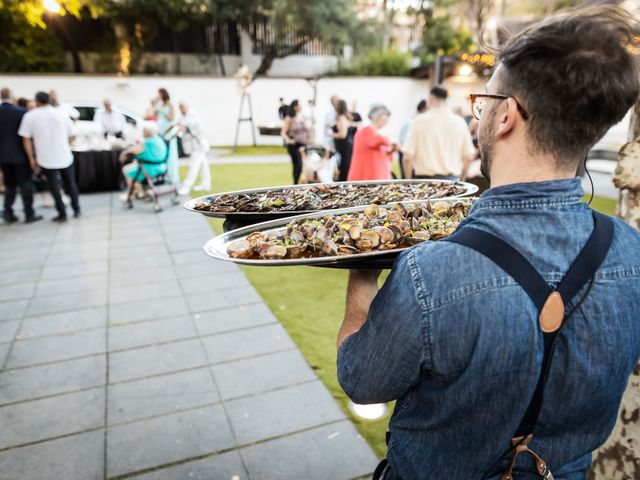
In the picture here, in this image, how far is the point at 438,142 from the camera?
5.36m

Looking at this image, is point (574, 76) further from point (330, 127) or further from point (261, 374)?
point (330, 127)

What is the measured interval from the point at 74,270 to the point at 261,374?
11.1ft

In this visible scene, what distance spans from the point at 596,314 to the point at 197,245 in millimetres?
6013

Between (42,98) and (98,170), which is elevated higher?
(42,98)

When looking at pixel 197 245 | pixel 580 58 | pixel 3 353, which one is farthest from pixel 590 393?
pixel 197 245

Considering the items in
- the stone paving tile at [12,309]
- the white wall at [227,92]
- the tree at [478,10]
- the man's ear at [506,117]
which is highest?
the tree at [478,10]

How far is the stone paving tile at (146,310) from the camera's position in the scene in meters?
4.26

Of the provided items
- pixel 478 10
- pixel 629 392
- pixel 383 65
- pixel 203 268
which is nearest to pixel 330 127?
pixel 203 268

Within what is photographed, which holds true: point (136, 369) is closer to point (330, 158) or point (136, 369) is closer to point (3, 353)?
point (3, 353)

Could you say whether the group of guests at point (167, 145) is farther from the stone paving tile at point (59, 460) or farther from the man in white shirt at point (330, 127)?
the stone paving tile at point (59, 460)

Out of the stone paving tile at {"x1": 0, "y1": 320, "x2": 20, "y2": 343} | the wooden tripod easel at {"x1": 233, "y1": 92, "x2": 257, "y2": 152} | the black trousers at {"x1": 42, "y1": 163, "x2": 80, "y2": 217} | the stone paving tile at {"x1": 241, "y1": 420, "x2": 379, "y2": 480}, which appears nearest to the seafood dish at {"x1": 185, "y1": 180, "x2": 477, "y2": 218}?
the stone paving tile at {"x1": 241, "y1": 420, "x2": 379, "y2": 480}

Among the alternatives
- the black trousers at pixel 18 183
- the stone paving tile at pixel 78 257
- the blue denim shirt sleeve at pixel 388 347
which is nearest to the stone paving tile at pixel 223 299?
the stone paving tile at pixel 78 257

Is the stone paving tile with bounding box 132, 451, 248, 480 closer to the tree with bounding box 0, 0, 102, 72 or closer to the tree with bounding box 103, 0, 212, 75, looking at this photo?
the tree with bounding box 0, 0, 102, 72

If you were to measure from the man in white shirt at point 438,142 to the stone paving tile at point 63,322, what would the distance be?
3.87m
